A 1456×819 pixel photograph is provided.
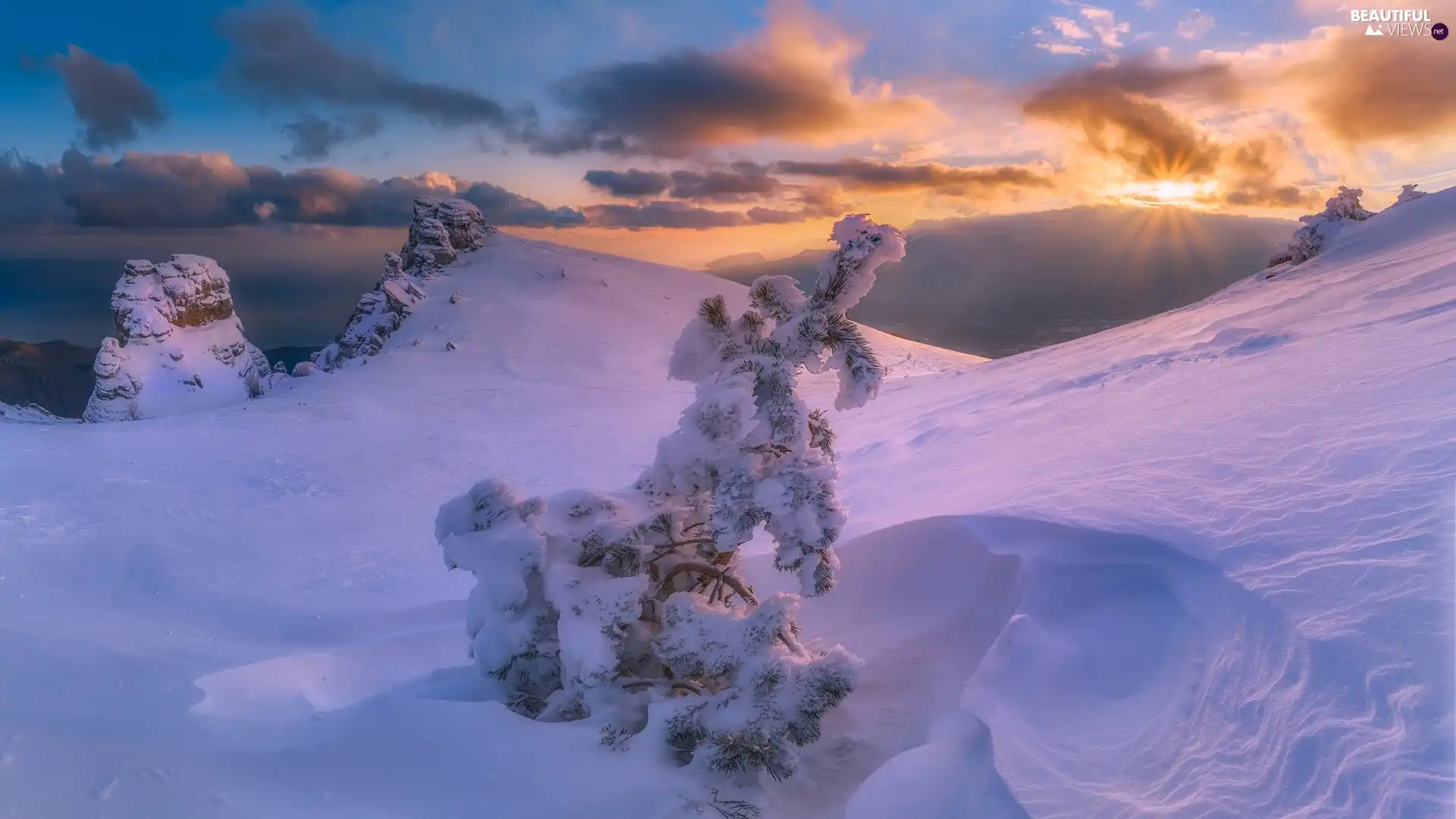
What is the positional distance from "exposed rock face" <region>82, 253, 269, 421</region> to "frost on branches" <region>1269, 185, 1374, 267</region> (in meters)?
40.9

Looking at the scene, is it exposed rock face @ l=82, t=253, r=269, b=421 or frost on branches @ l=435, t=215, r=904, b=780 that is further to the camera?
exposed rock face @ l=82, t=253, r=269, b=421

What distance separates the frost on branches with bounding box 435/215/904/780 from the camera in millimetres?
5477

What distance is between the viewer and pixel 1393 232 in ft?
65.4

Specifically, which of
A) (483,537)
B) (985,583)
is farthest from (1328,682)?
(483,537)

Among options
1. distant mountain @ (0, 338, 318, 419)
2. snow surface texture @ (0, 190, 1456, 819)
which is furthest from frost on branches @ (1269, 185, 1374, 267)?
distant mountain @ (0, 338, 318, 419)

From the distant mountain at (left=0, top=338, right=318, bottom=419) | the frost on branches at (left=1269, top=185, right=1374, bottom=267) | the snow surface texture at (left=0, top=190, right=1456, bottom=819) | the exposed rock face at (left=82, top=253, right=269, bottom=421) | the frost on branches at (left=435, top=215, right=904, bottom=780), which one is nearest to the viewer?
the snow surface texture at (left=0, top=190, right=1456, bottom=819)

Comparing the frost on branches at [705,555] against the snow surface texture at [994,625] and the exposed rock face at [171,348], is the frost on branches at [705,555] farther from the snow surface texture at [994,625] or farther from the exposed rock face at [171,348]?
the exposed rock face at [171,348]

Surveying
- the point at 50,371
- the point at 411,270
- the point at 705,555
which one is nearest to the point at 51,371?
the point at 50,371

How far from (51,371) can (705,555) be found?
379ft

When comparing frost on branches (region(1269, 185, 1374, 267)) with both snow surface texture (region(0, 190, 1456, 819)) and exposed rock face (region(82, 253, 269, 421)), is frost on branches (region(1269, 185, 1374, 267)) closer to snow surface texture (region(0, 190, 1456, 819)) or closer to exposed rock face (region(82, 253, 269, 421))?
snow surface texture (region(0, 190, 1456, 819))

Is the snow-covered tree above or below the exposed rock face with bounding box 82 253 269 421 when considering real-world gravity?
above

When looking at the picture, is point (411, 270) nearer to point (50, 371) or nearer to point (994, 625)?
point (994, 625)

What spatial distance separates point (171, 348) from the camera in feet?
114

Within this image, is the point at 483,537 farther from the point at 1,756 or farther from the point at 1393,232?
the point at 1393,232
